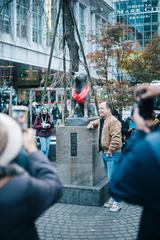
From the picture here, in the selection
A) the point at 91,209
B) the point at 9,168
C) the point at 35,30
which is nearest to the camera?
the point at 9,168

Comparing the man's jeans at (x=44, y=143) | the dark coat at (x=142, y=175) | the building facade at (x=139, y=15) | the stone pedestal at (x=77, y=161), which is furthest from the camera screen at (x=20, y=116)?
the building facade at (x=139, y=15)

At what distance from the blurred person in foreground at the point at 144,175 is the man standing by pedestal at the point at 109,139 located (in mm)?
4786

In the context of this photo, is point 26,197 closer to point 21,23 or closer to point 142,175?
point 142,175

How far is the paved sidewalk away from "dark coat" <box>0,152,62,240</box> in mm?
3734

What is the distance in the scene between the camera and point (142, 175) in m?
2.24

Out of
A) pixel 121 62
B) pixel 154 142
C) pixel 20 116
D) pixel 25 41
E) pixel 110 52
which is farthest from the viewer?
pixel 25 41

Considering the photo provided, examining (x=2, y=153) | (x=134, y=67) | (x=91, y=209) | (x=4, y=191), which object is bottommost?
(x=91, y=209)

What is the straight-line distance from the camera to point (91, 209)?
24.8ft

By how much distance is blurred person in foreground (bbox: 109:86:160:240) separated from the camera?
222 cm

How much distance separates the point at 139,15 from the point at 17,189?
40838 mm

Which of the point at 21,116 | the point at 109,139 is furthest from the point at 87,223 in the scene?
the point at 21,116

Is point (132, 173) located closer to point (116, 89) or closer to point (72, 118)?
point (72, 118)

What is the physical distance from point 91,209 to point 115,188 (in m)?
5.26

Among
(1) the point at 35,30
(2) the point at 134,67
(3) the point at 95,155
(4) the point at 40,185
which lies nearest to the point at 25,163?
(4) the point at 40,185
